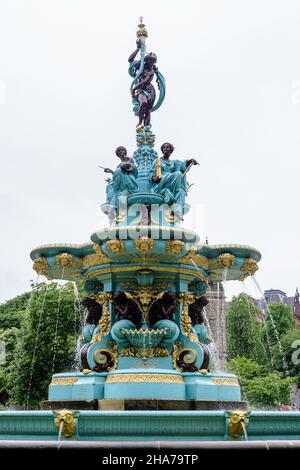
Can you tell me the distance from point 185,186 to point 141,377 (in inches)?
204

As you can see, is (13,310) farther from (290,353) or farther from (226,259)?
(226,259)

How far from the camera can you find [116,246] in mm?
12852

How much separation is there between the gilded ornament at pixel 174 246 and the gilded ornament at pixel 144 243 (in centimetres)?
44

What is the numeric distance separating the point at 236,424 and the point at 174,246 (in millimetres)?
4279

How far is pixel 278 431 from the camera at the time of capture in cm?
1012

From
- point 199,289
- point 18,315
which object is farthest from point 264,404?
point 199,289

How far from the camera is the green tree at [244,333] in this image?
5709cm

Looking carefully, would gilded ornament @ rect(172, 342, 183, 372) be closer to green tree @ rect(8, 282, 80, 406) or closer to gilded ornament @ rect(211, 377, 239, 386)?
gilded ornament @ rect(211, 377, 239, 386)

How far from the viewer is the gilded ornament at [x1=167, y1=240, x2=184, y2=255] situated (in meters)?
12.9

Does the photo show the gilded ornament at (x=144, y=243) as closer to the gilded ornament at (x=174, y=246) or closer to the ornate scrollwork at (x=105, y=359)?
the gilded ornament at (x=174, y=246)

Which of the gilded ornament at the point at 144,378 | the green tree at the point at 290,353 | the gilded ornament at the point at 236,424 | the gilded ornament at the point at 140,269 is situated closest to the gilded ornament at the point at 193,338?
→ the gilded ornament at the point at 140,269

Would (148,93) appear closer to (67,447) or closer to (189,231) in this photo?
→ (189,231)
